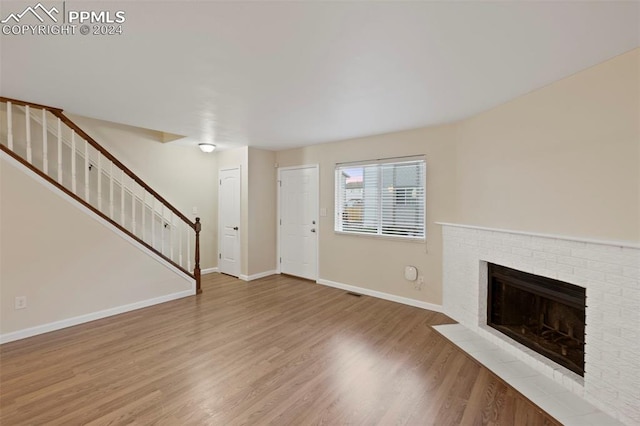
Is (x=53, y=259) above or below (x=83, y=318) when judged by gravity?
above

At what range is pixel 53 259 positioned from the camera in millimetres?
3027

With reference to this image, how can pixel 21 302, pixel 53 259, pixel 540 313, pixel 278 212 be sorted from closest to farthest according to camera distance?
pixel 540 313 < pixel 21 302 < pixel 53 259 < pixel 278 212

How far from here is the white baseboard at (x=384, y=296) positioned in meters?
3.70

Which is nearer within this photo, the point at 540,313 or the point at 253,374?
the point at 253,374

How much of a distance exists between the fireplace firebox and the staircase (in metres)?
4.18

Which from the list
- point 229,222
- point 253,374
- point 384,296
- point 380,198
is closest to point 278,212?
point 229,222

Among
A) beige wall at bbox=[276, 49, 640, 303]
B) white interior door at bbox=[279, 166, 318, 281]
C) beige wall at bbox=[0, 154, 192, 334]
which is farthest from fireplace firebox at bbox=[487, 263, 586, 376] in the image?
beige wall at bbox=[0, 154, 192, 334]

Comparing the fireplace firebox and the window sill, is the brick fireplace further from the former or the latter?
the window sill

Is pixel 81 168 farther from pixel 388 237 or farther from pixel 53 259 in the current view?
pixel 388 237

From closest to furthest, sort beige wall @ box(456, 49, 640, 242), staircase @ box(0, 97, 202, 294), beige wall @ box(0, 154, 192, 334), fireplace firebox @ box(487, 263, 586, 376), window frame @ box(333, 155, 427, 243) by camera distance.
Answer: beige wall @ box(456, 49, 640, 242) → fireplace firebox @ box(487, 263, 586, 376) → beige wall @ box(0, 154, 192, 334) → staircase @ box(0, 97, 202, 294) → window frame @ box(333, 155, 427, 243)

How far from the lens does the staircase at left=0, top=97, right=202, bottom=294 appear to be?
304 centimetres

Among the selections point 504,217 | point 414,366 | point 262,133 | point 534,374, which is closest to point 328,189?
point 262,133

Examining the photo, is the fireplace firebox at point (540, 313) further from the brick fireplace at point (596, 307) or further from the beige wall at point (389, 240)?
the beige wall at point (389, 240)

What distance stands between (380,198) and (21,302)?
4.43m
